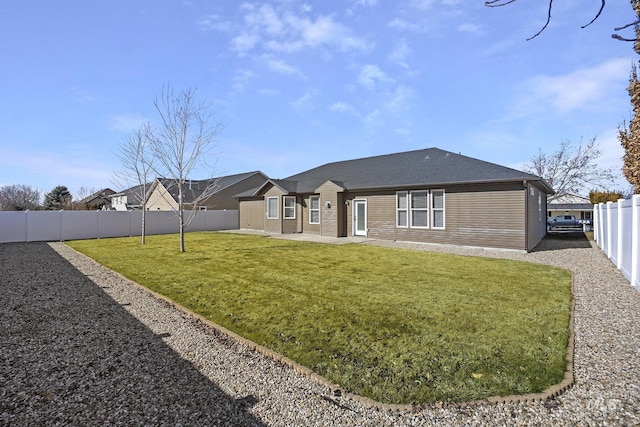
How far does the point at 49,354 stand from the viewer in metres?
3.65

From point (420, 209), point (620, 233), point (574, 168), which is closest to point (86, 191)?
point (420, 209)

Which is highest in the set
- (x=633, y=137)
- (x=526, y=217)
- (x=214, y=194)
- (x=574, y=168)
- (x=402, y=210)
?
(x=574, y=168)

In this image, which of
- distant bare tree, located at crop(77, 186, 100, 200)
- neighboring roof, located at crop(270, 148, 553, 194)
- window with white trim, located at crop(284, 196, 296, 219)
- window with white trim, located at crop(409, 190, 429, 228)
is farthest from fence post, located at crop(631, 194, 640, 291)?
distant bare tree, located at crop(77, 186, 100, 200)

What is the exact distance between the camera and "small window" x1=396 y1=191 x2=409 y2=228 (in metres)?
15.0

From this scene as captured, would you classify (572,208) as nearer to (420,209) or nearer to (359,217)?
(420,209)

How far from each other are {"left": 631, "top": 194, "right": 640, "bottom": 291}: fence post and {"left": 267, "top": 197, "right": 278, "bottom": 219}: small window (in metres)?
17.0

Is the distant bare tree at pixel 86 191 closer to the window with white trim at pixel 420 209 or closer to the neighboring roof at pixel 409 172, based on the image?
the neighboring roof at pixel 409 172

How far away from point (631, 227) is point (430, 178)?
7434 millimetres

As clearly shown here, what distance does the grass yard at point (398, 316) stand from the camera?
10.2ft

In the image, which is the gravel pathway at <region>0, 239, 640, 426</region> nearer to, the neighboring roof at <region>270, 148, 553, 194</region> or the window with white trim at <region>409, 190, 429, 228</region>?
the neighboring roof at <region>270, 148, 553, 194</region>

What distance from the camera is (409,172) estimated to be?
15695mm

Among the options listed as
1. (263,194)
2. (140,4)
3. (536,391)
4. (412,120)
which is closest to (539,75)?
(536,391)

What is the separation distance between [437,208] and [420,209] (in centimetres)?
78

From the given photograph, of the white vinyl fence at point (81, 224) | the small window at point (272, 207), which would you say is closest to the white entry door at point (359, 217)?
the small window at point (272, 207)
